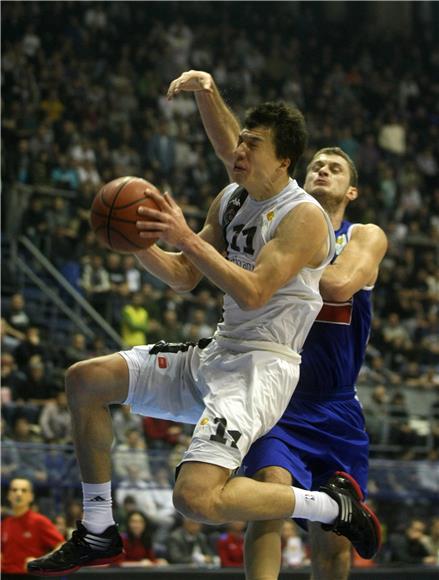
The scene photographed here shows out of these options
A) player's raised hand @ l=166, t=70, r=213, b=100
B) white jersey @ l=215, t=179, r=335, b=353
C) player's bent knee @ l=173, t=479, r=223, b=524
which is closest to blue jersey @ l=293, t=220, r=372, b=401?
white jersey @ l=215, t=179, r=335, b=353

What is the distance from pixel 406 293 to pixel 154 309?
495 cm

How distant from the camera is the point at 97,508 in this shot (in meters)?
5.48

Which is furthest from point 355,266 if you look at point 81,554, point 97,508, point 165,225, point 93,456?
point 81,554

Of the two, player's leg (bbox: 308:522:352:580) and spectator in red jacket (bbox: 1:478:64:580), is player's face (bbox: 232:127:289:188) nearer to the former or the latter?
player's leg (bbox: 308:522:352:580)

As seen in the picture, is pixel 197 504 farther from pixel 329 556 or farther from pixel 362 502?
pixel 329 556

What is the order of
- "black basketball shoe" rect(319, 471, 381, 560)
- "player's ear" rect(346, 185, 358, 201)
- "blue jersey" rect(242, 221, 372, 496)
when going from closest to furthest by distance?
"black basketball shoe" rect(319, 471, 381, 560) → "blue jersey" rect(242, 221, 372, 496) → "player's ear" rect(346, 185, 358, 201)

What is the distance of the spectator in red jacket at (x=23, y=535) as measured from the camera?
878cm

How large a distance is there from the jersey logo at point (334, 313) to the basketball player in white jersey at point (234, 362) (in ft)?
1.40

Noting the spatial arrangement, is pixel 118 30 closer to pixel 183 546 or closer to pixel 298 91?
pixel 298 91

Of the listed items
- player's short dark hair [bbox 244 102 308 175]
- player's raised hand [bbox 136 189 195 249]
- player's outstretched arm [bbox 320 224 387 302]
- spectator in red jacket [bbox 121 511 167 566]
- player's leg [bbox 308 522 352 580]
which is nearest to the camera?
player's raised hand [bbox 136 189 195 249]

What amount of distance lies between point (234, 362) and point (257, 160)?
0.95m

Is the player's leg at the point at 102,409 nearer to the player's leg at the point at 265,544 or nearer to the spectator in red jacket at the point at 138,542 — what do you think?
the player's leg at the point at 265,544

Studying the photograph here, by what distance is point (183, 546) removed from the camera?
10805mm

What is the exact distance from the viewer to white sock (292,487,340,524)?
521 centimetres
